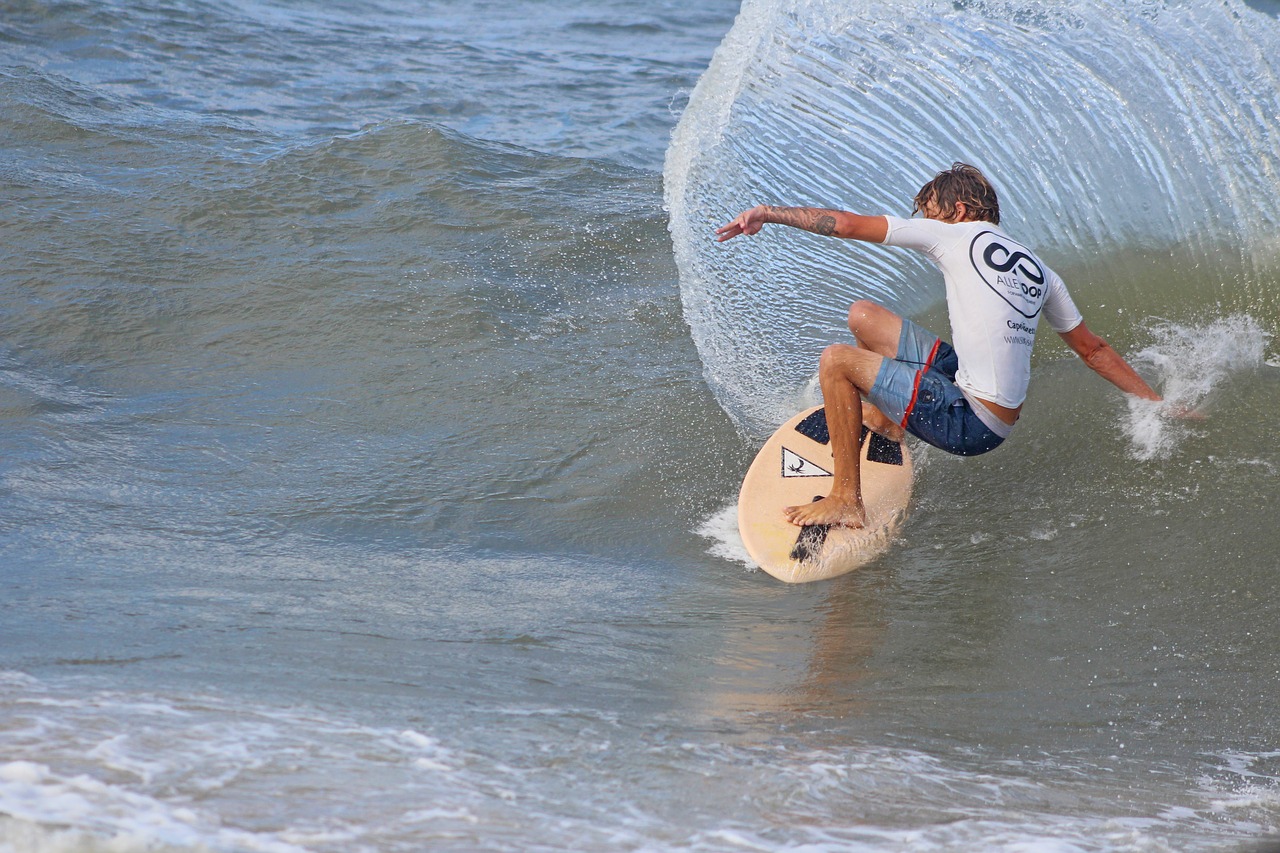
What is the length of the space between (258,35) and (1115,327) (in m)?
10.8

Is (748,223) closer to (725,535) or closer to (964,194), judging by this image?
(964,194)

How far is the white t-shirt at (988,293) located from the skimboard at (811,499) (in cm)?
60

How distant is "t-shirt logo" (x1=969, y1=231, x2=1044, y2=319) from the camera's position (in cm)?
434

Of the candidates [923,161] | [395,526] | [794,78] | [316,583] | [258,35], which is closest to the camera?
[316,583]

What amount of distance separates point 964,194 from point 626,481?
202 centimetres

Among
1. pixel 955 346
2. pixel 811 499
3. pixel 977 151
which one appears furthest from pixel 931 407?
pixel 977 151

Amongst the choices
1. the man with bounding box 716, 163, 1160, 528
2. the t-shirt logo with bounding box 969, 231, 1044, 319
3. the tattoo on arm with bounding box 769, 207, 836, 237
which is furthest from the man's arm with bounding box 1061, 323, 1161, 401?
the tattoo on arm with bounding box 769, 207, 836, 237

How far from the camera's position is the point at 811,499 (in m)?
4.96

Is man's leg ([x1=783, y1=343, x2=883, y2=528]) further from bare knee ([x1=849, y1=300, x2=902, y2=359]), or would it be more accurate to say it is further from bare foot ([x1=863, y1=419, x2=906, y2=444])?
bare foot ([x1=863, y1=419, x2=906, y2=444])

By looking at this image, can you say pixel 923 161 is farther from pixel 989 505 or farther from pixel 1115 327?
pixel 989 505

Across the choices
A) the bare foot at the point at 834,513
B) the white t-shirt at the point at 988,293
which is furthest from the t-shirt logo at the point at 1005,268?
the bare foot at the point at 834,513

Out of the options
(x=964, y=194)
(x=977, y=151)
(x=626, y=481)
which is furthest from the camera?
(x=977, y=151)

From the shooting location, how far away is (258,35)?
43.6ft

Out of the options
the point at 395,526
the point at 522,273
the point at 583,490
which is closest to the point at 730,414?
the point at 583,490
